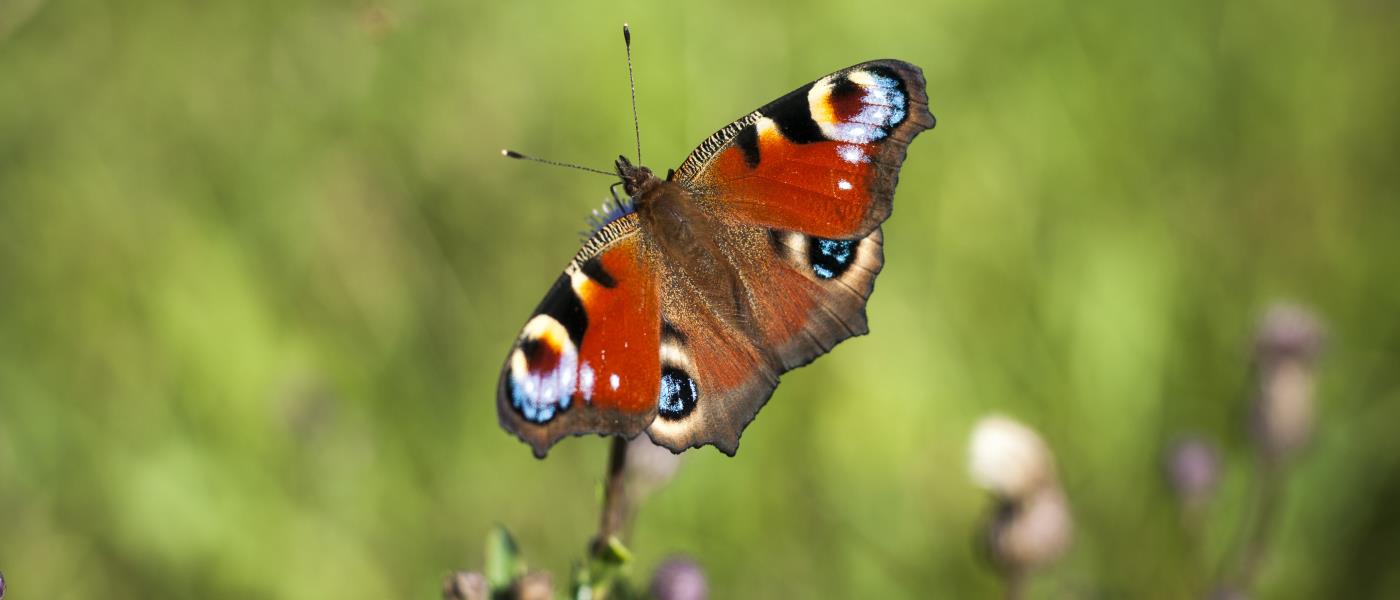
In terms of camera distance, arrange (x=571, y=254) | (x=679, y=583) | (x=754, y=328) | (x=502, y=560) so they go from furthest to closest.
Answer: (x=571, y=254) < (x=679, y=583) < (x=754, y=328) < (x=502, y=560)

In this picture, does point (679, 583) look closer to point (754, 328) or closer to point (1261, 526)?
point (754, 328)

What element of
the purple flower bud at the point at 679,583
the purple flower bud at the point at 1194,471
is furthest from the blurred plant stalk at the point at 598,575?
the purple flower bud at the point at 1194,471

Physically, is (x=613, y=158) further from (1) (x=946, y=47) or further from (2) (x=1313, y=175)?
(2) (x=1313, y=175)

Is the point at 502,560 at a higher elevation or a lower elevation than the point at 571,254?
lower

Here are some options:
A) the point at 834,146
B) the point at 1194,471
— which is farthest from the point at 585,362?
the point at 1194,471

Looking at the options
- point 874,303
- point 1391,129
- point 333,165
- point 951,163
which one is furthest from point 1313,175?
point 333,165

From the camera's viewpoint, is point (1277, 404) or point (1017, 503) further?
point (1277, 404)

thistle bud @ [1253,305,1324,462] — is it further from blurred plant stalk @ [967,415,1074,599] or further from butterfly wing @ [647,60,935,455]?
butterfly wing @ [647,60,935,455]

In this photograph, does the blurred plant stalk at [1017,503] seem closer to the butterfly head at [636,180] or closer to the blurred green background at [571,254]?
the blurred green background at [571,254]
